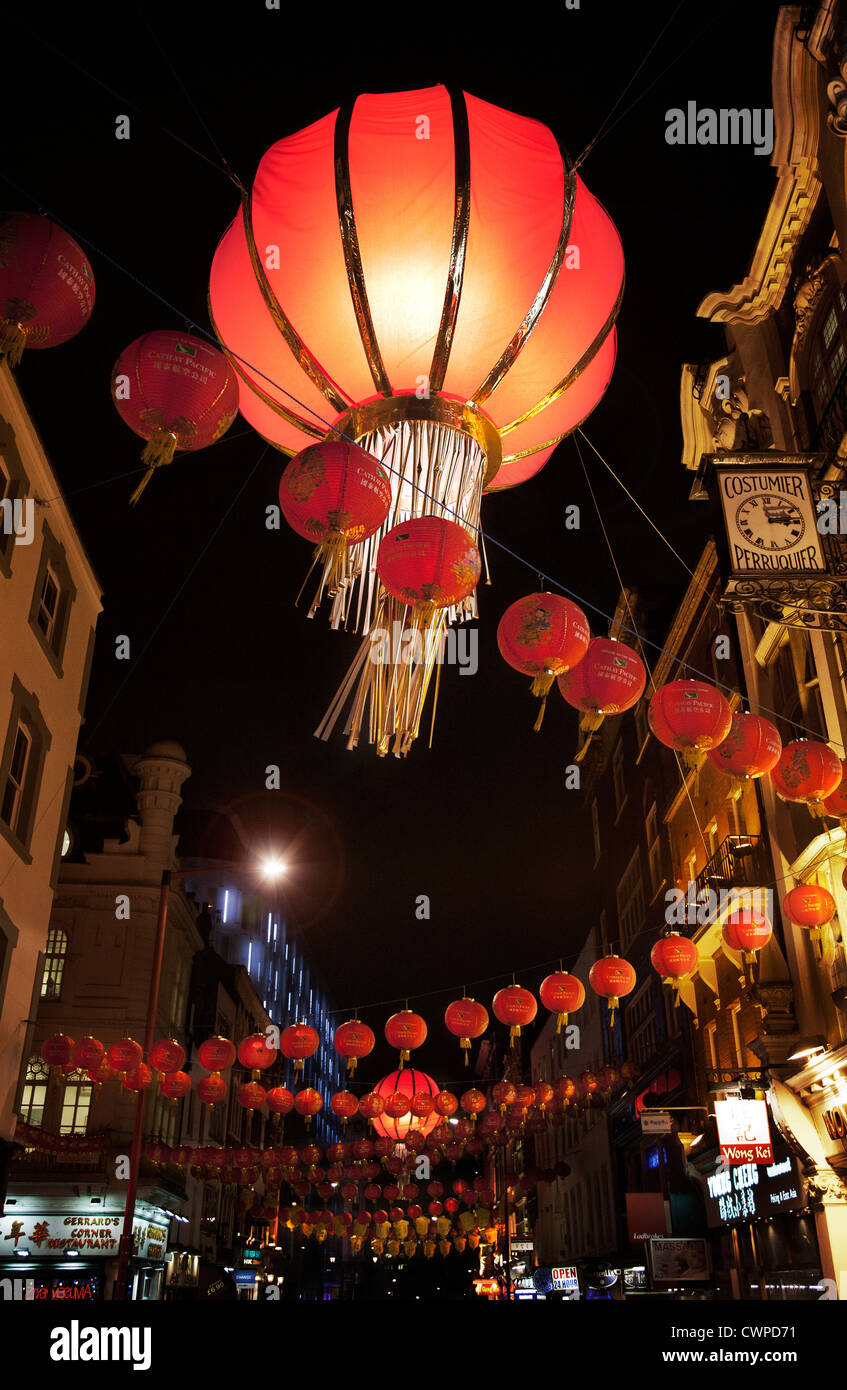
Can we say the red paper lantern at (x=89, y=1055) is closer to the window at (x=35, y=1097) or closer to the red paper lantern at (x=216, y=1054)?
the red paper lantern at (x=216, y=1054)

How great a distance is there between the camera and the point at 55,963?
92.5 feet

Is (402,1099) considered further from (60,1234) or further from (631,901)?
(631,901)

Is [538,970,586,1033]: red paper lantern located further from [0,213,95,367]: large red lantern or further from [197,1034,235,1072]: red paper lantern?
[0,213,95,367]: large red lantern

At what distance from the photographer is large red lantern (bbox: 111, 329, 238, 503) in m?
5.53

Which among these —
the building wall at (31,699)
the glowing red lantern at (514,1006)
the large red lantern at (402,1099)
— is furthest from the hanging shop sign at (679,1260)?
the building wall at (31,699)

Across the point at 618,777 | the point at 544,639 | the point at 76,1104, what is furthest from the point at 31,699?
the point at 618,777

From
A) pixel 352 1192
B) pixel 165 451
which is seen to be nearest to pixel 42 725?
pixel 165 451

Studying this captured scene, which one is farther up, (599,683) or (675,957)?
(599,683)

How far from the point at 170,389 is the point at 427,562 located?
72.5 inches

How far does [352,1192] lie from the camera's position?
107 ft

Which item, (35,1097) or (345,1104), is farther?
(35,1097)
